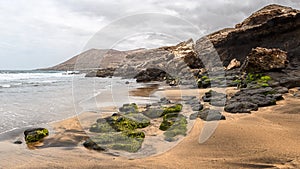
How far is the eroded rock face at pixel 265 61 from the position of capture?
15695 millimetres

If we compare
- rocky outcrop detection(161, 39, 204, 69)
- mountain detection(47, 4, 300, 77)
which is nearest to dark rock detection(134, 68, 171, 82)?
mountain detection(47, 4, 300, 77)

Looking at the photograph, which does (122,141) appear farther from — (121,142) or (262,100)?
(262,100)

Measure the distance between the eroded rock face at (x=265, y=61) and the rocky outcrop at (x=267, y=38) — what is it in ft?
3.00

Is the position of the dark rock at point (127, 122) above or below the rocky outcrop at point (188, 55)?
below

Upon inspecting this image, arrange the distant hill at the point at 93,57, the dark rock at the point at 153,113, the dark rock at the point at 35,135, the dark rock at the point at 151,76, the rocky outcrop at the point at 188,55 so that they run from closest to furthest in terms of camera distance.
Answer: the dark rock at the point at 35,135 < the distant hill at the point at 93,57 < the dark rock at the point at 153,113 < the dark rock at the point at 151,76 < the rocky outcrop at the point at 188,55

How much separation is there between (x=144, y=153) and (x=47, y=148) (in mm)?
2273

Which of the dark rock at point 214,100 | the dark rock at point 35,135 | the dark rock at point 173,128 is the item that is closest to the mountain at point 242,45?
the dark rock at point 214,100

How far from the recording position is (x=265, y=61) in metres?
16.2

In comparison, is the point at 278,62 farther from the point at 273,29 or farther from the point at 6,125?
the point at 6,125

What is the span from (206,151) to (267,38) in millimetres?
22924

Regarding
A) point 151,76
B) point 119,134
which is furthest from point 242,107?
point 151,76

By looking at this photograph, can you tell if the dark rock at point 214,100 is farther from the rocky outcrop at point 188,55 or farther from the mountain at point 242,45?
the rocky outcrop at point 188,55

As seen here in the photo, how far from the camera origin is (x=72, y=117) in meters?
9.16

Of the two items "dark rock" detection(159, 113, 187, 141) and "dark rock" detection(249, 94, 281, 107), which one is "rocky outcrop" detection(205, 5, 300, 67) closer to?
"dark rock" detection(249, 94, 281, 107)
